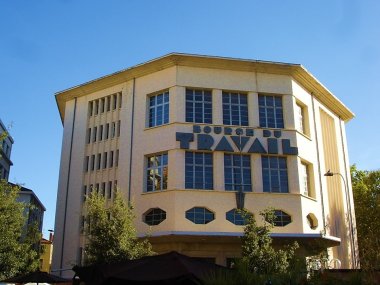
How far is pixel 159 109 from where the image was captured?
28.1 m

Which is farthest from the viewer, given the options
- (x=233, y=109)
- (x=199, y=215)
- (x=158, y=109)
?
(x=158, y=109)

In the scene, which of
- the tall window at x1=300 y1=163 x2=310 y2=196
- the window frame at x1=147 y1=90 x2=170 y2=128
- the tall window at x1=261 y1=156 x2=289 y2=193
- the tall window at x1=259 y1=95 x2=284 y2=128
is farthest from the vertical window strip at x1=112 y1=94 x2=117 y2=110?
the tall window at x1=300 y1=163 x2=310 y2=196

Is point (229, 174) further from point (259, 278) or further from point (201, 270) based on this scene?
point (259, 278)

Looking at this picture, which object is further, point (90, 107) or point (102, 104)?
point (90, 107)

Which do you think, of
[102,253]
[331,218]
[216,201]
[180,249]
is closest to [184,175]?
[216,201]

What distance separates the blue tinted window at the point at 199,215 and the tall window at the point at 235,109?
18.0ft

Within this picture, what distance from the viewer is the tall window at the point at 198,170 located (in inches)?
1020

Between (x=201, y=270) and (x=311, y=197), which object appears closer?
(x=201, y=270)

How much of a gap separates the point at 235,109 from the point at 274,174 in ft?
15.1

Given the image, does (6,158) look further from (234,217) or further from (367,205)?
(367,205)

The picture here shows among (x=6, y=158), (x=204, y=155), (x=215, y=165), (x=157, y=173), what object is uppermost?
(x=6, y=158)

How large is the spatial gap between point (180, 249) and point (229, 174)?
509 cm

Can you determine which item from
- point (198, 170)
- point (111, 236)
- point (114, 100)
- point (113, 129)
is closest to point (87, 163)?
point (113, 129)

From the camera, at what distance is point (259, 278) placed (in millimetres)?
8609
